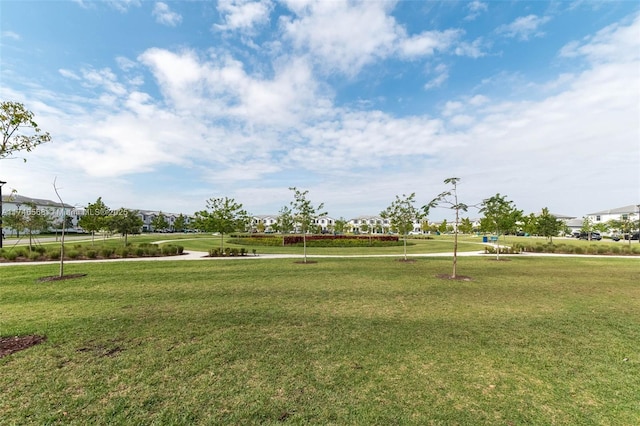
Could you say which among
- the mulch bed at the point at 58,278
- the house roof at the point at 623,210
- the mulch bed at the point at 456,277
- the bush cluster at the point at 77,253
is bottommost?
the mulch bed at the point at 456,277

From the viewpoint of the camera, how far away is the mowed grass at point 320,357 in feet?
12.3

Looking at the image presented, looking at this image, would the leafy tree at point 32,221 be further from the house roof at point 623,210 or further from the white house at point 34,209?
the house roof at point 623,210

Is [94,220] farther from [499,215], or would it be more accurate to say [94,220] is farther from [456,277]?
[499,215]

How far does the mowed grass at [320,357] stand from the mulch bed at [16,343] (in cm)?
25

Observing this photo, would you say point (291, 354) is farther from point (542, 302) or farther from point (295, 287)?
point (542, 302)

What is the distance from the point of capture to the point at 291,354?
5.36m

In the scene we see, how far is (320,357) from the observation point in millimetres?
5230

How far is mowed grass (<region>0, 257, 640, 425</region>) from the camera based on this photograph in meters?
3.75

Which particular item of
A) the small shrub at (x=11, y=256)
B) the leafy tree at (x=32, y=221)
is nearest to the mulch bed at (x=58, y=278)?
the leafy tree at (x=32, y=221)

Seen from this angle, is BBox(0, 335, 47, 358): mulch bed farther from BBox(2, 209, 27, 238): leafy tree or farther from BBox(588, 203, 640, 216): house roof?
BBox(588, 203, 640, 216): house roof

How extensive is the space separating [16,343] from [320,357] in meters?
6.33

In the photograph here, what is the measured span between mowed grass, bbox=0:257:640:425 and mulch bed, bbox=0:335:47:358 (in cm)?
25

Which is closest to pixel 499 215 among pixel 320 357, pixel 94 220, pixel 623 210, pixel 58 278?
pixel 320 357

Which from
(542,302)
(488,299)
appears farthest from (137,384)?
(542,302)
